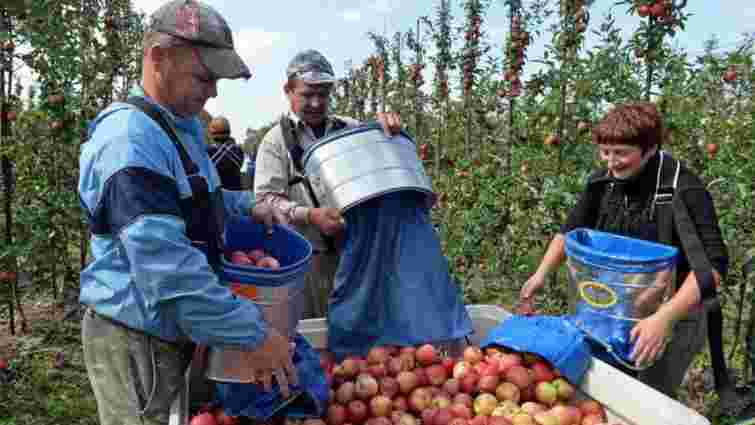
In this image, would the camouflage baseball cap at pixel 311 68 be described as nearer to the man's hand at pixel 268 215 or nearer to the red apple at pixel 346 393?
the man's hand at pixel 268 215

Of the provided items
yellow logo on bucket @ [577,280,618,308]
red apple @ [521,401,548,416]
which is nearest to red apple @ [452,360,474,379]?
red apple @ [521,401,548,416]

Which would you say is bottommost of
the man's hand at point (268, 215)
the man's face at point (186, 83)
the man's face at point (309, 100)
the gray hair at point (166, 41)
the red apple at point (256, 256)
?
the red apple at point (256, 256)

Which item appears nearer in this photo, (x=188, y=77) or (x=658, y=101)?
(x=188, y=77)

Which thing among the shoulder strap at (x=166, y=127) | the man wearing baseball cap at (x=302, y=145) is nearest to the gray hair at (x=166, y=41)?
the shoulder strap at (x=166, y=127)

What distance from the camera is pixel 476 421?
66.0 inches

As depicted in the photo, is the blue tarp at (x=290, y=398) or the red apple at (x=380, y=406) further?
the red apple at (x=380, y=406)

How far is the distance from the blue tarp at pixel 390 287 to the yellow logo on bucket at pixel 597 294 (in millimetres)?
530

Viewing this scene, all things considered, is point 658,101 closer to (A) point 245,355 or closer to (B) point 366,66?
(A) point 245,355

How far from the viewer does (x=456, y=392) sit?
6.21 ft

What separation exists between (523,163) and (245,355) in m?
3.34

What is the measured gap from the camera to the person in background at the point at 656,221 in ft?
5.46

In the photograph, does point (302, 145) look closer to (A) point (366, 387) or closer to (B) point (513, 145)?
(A) point (366, 387)

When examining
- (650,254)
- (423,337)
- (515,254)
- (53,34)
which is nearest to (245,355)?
(423,337)

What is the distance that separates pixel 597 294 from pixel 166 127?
1299 mm
